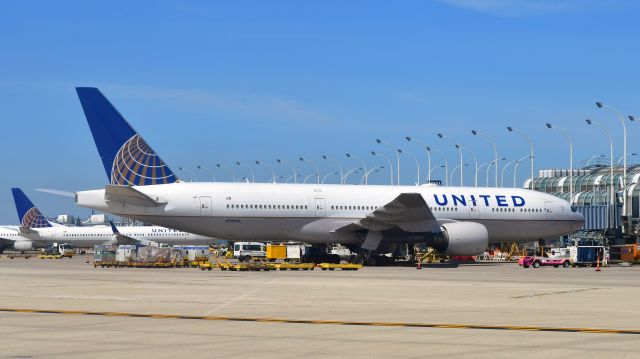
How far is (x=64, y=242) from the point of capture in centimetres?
11331

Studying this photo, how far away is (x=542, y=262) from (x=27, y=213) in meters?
73.3

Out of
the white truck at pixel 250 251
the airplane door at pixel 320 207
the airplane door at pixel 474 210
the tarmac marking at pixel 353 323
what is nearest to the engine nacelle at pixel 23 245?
the white truck at pixel 250 251

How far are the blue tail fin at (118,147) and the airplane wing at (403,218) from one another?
1120 cm

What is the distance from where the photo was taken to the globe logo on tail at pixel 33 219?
111 meters

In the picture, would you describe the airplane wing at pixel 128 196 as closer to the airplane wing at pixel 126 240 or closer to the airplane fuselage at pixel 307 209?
the airplane fuselage at pixel 307 209

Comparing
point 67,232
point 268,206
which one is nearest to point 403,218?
point 268,206

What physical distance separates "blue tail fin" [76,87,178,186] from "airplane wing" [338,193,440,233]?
11199 mm

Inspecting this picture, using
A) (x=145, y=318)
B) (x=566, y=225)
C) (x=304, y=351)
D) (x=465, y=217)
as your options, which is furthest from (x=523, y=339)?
(x=566, y=225)

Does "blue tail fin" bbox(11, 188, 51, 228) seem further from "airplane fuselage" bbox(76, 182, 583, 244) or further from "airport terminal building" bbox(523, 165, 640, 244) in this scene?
"airplane fuselage" bbox(76, 182, 583, 244)

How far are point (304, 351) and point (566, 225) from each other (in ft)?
165

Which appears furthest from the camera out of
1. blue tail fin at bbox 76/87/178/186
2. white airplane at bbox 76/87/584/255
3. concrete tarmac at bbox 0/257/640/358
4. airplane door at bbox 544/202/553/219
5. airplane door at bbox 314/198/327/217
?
airplane door at bbox 544/202/553/219

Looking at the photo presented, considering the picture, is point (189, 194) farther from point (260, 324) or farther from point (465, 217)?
point (260, 324)

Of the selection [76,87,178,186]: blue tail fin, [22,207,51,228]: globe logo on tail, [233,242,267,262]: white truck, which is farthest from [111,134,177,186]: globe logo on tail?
[22,207,51,228]: globe logo on tail

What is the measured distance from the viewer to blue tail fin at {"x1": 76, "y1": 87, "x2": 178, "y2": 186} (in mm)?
52250
